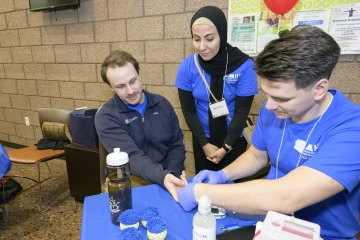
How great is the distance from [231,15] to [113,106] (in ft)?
4.23

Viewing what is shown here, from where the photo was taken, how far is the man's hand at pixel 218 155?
5.77ft

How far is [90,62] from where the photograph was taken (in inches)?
116

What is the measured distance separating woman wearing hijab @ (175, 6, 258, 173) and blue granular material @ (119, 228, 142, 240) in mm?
1060

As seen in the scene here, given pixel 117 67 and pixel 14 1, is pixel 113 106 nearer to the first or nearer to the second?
pixel 117 67

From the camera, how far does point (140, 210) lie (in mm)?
946

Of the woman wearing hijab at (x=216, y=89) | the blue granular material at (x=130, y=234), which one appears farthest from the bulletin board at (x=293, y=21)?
the blue granular material at (x=130, y=234)

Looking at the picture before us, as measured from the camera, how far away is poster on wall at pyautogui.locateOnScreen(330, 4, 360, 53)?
1.71m

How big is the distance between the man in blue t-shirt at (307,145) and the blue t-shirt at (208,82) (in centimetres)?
74

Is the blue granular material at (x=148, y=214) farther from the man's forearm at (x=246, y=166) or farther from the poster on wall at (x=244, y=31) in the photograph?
the poster on wall at (x=244, y=31)

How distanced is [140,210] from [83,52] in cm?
247

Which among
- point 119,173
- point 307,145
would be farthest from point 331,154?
point 119,173

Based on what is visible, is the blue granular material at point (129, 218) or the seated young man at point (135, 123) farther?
the seated young man at point (135, 123)

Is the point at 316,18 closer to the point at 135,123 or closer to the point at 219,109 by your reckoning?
the point at 219,109

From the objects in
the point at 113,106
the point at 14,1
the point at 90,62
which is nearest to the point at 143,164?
the point at 113,106
